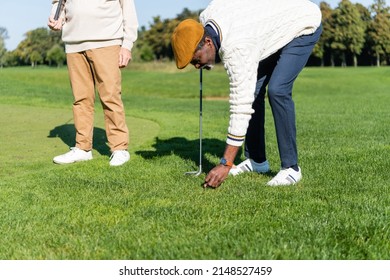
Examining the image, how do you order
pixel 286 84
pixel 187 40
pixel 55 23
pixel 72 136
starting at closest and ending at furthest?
pixel 187 40
pixel 286 84
pixel 55 23
pixel 72 136

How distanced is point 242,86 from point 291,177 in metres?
1.10

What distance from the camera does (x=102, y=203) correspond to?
4195mm

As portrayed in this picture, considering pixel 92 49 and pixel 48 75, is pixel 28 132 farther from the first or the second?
pixel 48 75

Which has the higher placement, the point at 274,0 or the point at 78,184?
the point at 274,0

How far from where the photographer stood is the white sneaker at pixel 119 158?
232 inches

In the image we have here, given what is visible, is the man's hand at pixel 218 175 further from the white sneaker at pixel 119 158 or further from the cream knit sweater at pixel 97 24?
the cream knit sweater at pixel 97 24

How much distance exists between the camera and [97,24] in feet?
20.5

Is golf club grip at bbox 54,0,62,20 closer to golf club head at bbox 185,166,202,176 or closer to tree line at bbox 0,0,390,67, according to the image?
golf club head at bbox 185,166,202,176

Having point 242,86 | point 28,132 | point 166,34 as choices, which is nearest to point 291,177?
point 242,86

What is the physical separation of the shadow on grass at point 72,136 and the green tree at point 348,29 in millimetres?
77054

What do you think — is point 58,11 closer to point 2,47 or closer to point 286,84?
point 286,84

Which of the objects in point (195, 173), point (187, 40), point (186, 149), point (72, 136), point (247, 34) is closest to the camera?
point (187, 40)

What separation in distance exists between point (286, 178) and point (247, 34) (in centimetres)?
139

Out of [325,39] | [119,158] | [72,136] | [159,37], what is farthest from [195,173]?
[159,37]
